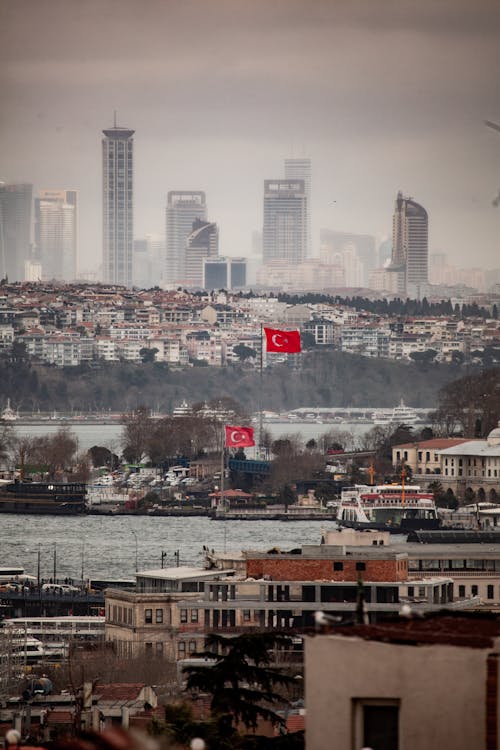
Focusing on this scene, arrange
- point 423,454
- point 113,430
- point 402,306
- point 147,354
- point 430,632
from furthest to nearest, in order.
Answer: point 402,306 < point 147,354 < point 113,430 < point 423,454 < point 430,632

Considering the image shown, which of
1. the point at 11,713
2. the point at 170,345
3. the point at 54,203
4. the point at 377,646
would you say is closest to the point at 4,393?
the point at 170,345

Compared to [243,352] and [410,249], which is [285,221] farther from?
[243,352]

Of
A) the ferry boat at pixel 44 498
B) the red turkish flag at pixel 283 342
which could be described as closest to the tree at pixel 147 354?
the red turkish flag at pixel 283 342

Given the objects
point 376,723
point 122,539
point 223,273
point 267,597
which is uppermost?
point 223,273

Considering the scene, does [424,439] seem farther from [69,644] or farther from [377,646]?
[377,646]

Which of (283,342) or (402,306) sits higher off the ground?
(402,306)

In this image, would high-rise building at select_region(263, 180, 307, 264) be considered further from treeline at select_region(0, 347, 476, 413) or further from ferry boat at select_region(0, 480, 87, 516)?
ferry boat at select_region(0, 480, 87, 516)

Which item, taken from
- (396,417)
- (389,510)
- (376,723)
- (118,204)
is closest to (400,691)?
(376,723)

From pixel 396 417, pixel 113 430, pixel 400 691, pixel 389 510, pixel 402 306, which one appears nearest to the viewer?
pixel 400 691
